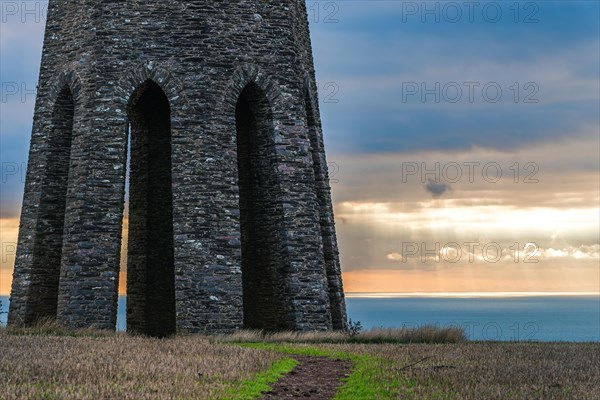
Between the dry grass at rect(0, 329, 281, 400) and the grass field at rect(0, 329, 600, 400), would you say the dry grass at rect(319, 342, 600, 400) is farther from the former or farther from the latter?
the dry grass at rect(0, 329, 281, 400)

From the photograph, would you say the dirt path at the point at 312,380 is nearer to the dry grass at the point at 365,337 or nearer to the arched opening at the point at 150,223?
the dry grass at the point at 365,337

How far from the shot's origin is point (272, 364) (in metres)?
16.8

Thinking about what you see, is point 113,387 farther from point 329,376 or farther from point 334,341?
point 334,341

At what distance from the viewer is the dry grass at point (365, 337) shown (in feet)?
76.8

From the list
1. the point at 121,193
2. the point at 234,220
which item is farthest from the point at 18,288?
the point at 234,220

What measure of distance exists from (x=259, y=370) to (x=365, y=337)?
889cm

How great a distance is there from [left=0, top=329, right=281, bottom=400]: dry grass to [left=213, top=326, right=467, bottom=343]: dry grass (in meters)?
3.68

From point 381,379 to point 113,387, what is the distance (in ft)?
16.5

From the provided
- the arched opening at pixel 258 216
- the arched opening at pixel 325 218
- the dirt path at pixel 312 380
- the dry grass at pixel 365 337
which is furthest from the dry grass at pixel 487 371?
the arched opening at pixel 325 218

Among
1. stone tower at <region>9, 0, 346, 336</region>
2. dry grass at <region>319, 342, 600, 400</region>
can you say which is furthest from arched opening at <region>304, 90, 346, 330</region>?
dry grass at <region>319, 342, 600, 400</region>

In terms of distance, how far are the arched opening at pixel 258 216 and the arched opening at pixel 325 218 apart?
2.50m

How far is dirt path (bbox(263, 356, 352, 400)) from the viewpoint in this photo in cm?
1358

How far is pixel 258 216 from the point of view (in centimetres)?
2892

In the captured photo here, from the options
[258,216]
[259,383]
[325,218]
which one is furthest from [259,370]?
[325,218]
